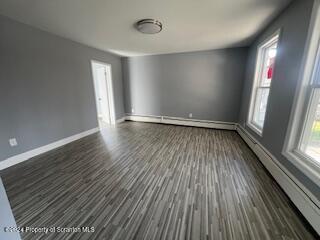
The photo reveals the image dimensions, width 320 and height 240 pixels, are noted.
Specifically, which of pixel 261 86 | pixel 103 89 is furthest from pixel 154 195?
pixel 103 89

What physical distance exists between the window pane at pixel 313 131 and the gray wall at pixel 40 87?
4273 mm

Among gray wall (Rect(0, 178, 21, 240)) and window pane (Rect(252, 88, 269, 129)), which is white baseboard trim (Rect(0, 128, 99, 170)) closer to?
gray wall (Rect(0, 178, 21, 240))

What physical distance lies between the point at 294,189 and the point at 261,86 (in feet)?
7.08

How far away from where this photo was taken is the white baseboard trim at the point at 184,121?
13.9ft

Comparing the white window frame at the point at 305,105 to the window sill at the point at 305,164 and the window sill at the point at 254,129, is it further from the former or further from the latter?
the window sill at the point at 254,129

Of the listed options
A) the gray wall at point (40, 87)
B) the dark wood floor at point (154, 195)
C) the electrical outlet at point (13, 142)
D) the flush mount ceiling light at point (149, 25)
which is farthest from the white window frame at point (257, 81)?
the electrical outlet at point (13, 142)

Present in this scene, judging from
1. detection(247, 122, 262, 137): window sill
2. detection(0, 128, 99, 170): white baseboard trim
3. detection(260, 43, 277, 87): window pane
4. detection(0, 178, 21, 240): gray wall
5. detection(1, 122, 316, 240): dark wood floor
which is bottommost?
Answer: detection(1, 122, 316, 240): dark wood floor

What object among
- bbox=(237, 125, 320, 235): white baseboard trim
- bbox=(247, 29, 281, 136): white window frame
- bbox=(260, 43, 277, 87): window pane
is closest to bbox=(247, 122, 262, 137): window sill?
bbox=(247, 29, 281, 136): white window frame

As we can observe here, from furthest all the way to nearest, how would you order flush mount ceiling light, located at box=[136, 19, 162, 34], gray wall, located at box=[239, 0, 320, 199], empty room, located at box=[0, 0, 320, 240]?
flush mount ceiling light, located at box=[136, 19, 162, 34] → gray wall, located at box=[239, 0, 320, 199] → empty room, located at box=[0, 0, 320, 240]

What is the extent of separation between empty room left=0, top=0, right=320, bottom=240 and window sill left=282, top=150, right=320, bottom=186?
1 cm

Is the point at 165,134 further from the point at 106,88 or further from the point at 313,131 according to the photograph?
the point at 313,131

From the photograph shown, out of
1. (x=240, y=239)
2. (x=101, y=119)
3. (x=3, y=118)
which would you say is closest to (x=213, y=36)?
(x=240, y=239)

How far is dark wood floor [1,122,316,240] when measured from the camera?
4.29 ft

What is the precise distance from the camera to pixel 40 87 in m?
2.70
